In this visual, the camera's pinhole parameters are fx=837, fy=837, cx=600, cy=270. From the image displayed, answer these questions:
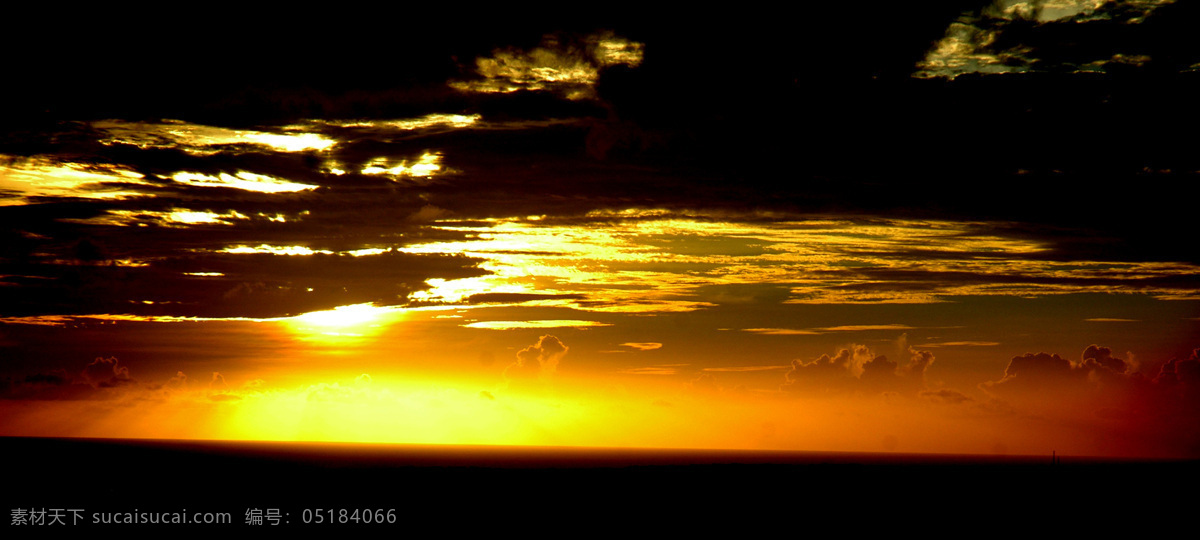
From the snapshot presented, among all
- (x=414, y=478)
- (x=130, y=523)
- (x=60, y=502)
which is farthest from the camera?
(x=414, y=478)

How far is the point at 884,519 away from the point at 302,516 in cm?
3330

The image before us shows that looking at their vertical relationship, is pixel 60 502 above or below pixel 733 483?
above

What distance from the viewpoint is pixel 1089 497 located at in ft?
234

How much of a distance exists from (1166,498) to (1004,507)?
21.0m

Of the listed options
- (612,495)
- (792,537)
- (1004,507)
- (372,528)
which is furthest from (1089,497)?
(372,528)

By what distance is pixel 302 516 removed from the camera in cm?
4784

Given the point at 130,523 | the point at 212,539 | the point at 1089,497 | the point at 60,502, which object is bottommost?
the point at 1089,497

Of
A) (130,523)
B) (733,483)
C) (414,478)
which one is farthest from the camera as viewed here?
(414,478)

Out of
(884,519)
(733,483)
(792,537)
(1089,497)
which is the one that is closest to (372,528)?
(792,537)

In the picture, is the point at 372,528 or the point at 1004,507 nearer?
the point at 372,528

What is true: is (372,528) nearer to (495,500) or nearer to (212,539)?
(212,539)

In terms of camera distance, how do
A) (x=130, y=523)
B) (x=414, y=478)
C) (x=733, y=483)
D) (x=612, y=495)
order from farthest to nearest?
(x=414, y=478) → (x=733, y=483) → (x=612, y=495) → (x=130, y=523)

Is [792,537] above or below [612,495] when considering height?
above

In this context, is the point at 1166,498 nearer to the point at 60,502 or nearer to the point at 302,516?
the point at 302,516
